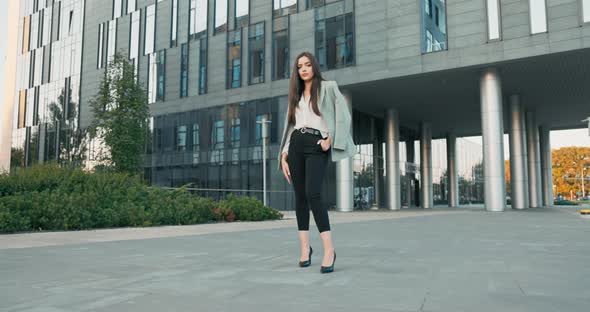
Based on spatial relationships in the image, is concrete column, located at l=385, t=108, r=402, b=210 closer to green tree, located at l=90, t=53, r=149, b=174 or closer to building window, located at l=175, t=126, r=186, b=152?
building window, located at l=175, t=126, r=186, b=152

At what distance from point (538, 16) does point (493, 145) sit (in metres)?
6.19

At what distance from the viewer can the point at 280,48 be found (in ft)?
92.1

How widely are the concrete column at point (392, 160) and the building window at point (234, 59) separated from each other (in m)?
11.0

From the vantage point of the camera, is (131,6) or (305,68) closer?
(305,68)

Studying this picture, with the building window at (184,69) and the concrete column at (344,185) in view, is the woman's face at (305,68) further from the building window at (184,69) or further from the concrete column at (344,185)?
the building window at (184,69)

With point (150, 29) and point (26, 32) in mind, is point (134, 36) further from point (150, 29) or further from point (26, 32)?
point (26, 32)

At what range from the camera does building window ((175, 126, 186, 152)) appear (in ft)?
107

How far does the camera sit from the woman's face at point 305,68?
4281 millimetres

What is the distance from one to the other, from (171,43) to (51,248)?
1159 inches

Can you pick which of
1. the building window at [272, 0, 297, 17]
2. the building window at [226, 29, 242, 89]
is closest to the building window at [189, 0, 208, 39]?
the building window at [226, 29, 242, 89]

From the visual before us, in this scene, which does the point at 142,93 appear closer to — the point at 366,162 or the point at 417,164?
the point at 366,162

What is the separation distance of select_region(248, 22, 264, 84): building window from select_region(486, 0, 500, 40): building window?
13359 mm

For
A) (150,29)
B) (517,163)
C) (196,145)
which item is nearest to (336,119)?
(517,163)

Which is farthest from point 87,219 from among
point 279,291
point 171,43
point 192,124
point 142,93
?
point 171,43
